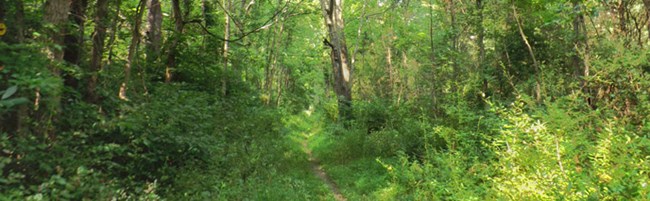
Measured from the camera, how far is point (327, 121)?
1938cm

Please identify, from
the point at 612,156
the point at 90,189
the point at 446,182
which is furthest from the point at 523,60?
the point at 90,189

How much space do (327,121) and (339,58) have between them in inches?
159

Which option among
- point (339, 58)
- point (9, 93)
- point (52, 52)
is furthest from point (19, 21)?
point (339, 58)

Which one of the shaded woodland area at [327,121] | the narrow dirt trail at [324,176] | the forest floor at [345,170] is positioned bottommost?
the narrow dirt trail at [324,176]

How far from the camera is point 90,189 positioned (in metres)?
4.30

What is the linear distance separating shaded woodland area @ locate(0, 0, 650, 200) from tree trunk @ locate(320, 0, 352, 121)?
2.4 inches

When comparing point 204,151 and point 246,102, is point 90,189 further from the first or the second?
point 246,102

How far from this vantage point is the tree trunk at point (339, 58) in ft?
51.0

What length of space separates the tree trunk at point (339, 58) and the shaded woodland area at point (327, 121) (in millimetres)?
60

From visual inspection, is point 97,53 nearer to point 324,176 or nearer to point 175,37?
point 175,37

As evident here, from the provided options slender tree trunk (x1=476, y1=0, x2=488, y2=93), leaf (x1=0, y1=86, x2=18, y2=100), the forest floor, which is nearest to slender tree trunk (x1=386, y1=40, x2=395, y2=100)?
the forest floor

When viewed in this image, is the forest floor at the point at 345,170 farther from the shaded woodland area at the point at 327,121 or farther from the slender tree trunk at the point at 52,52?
the slender tree trunk at the point at 52,52

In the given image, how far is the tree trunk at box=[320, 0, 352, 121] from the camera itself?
15.5 metres

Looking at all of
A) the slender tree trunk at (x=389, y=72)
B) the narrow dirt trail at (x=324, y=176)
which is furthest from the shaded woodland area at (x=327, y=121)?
the slender tree trunk at (x=389, y=72)
